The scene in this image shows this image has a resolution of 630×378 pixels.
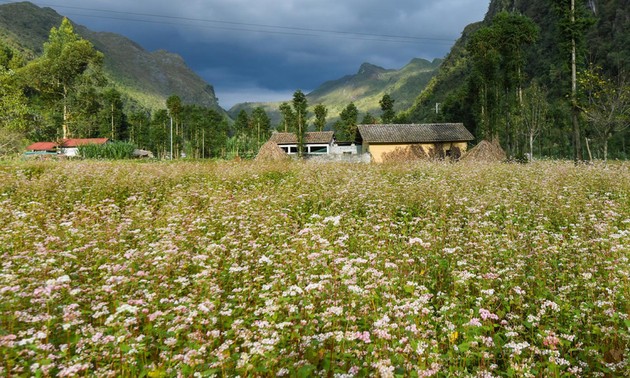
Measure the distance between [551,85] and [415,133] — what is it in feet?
221

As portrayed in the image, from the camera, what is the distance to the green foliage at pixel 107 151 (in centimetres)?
3856

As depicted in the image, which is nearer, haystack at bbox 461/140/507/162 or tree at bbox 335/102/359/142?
haystack at bbox 461/140/507/162

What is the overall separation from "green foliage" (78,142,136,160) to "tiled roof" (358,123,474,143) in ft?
104

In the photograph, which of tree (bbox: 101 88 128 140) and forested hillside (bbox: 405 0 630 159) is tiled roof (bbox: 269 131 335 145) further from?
tree (bbox: 101 88 128 140)

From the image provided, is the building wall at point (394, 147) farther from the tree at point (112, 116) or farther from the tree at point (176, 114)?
the tree at point (112, 116)

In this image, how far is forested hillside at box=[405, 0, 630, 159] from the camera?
2430cm

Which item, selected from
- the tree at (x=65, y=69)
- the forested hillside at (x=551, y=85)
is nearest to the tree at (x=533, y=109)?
the forested hillside at (x=551, y=85)

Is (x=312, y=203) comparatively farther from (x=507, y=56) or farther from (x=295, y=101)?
(x=295, y=101)

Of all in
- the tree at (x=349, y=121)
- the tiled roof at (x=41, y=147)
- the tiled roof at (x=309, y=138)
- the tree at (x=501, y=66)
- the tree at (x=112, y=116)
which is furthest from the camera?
the tree at (x=349, y=121)

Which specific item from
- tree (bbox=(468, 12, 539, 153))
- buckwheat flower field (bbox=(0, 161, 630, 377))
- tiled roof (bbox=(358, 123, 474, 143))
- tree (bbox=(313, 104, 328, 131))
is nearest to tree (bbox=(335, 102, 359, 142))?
tree (bbox=(313, 104, 328, 131))

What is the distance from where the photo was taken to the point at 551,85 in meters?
91.4

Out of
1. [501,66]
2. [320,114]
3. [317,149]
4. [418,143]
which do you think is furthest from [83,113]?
[501,66]

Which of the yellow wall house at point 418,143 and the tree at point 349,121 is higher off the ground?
the tree at point 349,121

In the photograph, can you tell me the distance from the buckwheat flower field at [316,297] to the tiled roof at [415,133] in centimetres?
4213
